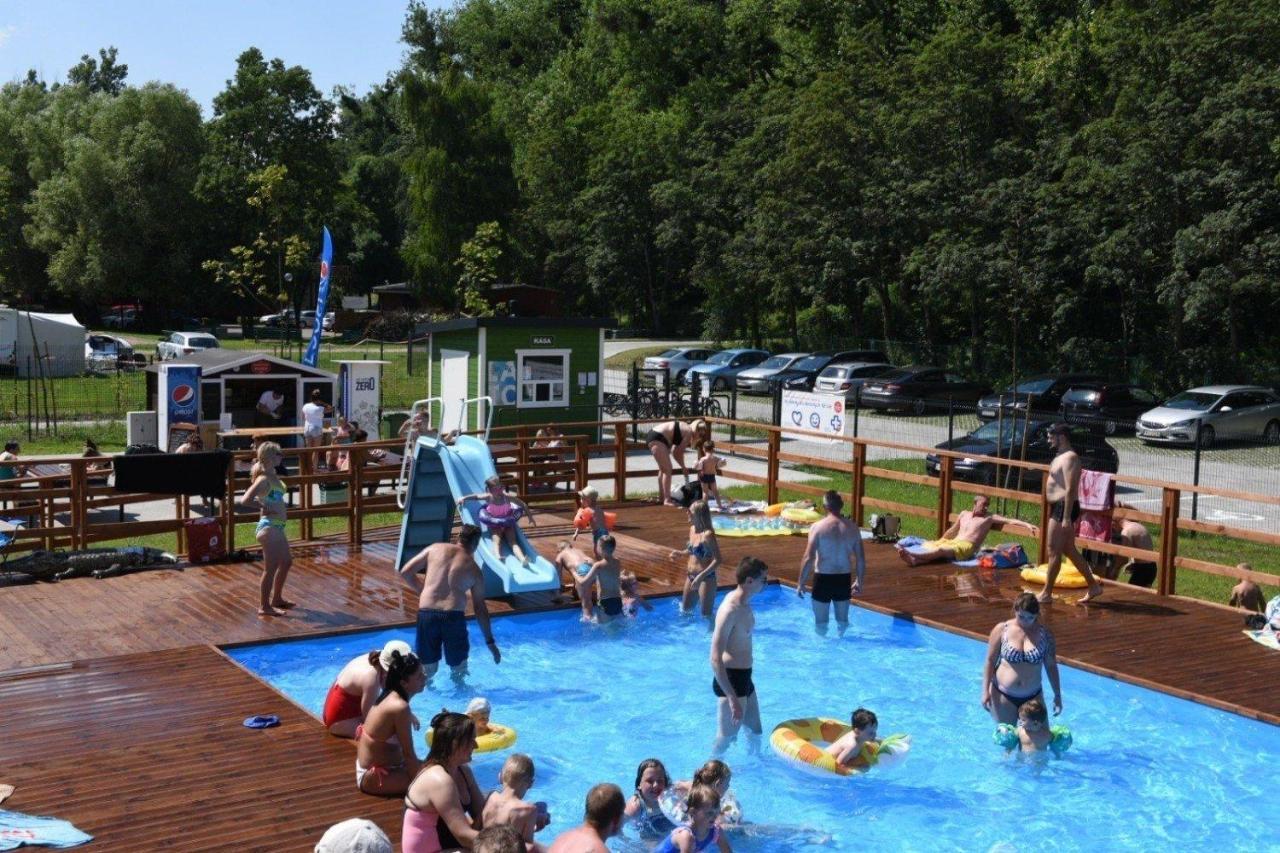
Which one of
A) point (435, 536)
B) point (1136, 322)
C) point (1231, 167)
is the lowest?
point (435, 536)

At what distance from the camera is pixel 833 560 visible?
42.7ft

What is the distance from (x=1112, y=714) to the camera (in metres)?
11.4

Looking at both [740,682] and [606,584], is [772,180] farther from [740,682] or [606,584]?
[740,682]

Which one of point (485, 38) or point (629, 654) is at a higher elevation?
point (485, 38)

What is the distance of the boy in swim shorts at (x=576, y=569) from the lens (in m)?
14.1

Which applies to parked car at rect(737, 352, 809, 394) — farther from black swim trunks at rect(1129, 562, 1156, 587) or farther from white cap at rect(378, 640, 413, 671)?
white cap at rect(378, 640, 413, 671)

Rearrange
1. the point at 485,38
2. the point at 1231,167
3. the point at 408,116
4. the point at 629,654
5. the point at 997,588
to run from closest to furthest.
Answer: the point at 629,654 < the point at 997,588 < the point at 1231,167 < the point at 408,116 < the point at 485,38

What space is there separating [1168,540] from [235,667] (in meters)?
10.1

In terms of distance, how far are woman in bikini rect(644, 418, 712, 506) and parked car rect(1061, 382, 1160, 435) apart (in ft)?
51.2

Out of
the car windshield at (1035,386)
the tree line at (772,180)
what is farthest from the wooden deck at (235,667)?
the car windshield at (1035,386)

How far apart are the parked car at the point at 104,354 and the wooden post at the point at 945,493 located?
35.0m

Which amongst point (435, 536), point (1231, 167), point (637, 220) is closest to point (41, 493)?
point (435, 536)

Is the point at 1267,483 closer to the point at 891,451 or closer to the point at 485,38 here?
the point at 891,451

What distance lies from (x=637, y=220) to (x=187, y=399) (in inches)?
1472
